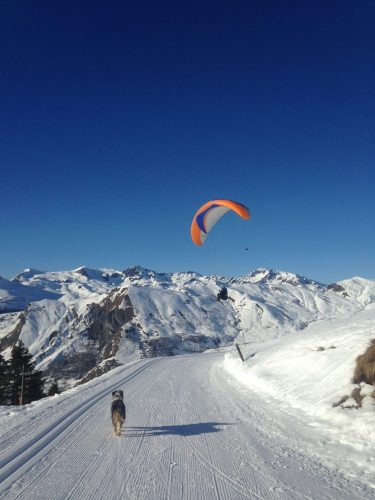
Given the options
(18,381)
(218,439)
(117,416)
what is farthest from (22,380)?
(218,439)

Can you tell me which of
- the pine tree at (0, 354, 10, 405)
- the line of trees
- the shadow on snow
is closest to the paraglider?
the shadow on snow

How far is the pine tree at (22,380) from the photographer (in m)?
33.3

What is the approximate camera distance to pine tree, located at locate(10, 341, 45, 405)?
109 feet

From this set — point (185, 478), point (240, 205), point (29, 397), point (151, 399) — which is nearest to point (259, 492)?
point (185, 478)

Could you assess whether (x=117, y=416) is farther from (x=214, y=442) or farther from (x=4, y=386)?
(x=4, y=386)

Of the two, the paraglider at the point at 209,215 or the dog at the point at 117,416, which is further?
the paraglider at the point at 209,215

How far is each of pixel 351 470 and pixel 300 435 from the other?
90.7 inches

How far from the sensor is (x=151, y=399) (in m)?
15.1

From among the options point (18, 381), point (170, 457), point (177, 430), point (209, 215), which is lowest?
point (170, 457)

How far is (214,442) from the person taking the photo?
8883 millimetres

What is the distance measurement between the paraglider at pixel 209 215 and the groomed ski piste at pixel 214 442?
353 inches

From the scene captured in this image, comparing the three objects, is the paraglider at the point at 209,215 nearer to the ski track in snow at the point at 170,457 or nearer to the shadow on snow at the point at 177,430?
the ski track in snow at the point at 170,457

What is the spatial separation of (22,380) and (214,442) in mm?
30322

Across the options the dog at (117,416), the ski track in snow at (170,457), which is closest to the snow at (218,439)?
the ski track in snow at (170,457)
